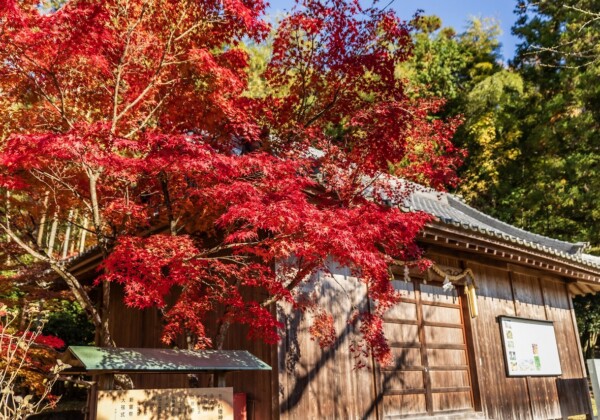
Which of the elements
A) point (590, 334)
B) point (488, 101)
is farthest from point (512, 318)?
point (488, 101)

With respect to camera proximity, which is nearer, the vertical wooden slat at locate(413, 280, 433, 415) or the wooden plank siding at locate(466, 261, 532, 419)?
the vertical wooden slat at locate(413, 280, 433, 415)

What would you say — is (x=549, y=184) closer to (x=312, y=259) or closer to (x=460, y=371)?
(x=460, y=371)

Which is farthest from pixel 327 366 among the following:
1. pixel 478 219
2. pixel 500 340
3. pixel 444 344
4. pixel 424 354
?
pixel 478 219

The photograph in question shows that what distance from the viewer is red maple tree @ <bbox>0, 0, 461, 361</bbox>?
5359 mm

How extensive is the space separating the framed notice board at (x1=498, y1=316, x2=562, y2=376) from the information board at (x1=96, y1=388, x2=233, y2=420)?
291 inches

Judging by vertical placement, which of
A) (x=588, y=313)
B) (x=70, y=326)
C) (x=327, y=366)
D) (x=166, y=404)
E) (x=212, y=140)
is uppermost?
(x=212, y=140)

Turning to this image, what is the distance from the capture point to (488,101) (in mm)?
27219

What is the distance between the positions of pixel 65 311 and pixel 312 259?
40.3ft

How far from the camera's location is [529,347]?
A: 11.1 m

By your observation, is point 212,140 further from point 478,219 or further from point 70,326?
point 70,326

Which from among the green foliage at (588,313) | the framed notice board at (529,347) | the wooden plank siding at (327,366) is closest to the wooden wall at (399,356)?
the wooden plank siding at (327,366)

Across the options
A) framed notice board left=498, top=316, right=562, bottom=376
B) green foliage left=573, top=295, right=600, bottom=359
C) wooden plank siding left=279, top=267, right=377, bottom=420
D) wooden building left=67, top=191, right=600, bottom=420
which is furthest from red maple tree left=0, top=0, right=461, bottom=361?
green foliage left=573, top=295, right=600, bottom=359

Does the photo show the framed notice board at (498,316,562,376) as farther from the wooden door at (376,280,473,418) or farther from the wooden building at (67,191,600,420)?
the wooden door at (376,280,473,418)

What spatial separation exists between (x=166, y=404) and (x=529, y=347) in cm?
902
